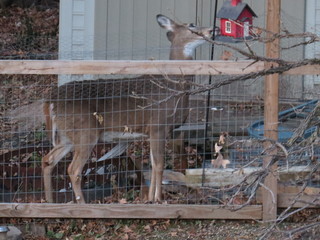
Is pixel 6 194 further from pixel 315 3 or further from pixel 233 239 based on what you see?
pixel 315 3

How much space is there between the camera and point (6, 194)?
8.41 m

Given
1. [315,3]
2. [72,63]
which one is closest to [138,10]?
[315,3]

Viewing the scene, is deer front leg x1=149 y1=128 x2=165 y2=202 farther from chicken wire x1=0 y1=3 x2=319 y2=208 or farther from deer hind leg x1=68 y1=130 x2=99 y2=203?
deer hind leg x1=68 y1=130 x2=99 y2=203

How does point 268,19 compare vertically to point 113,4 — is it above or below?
below

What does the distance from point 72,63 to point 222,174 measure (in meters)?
1.99

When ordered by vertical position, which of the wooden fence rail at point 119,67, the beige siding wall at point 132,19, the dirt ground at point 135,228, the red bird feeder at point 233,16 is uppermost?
the beige siding wall at point 132,19

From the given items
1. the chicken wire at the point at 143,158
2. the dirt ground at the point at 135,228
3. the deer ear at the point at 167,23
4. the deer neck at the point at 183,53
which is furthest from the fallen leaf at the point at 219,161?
the deer ear at the point at 167,23

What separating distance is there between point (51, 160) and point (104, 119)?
732mm

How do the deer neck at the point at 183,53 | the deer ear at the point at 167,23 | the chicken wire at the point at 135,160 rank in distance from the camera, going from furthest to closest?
1. the deer ear at the point at 167,23
2. the deer neck at the point at 183,53
3. the chicken wire at the point at 135,160

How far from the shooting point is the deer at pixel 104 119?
8367 mm

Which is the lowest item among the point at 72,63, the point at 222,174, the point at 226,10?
the point at 222,174

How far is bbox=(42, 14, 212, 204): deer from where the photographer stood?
27.5ft

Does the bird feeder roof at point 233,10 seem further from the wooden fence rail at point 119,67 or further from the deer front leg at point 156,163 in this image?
the deer front leg at point 156,163

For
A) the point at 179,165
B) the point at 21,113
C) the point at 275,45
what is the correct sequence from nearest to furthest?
the point at 275,45 → the point at 179,165 → the point at 21,113
